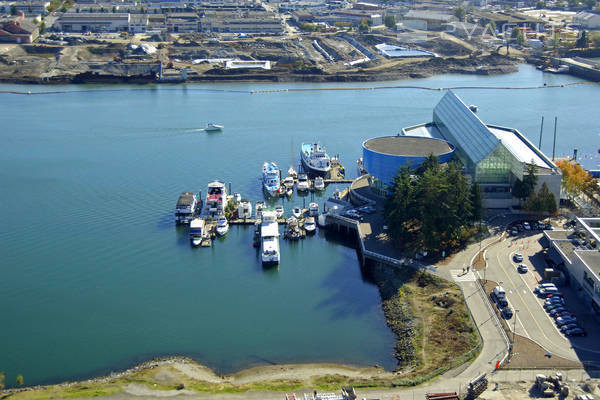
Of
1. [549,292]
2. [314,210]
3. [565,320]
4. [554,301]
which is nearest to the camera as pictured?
[565,320]

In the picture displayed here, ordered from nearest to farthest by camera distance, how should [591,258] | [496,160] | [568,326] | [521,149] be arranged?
[568,326], [591,258], [496,160], [521,149]

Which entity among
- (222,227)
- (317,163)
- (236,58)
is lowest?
(222,227)

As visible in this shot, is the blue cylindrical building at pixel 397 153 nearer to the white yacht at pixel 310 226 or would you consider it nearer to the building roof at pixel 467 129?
the building roof at pixel 467 129

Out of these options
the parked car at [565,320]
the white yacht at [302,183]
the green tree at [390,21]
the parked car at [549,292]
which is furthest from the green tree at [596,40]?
the parked car at [565,320]

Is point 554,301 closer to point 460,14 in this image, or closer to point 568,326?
point 568,326

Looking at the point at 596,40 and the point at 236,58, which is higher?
the point at 596,40

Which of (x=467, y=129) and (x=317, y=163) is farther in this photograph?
(x=317, y=163)

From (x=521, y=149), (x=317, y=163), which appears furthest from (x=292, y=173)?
(x=521, y=149)
